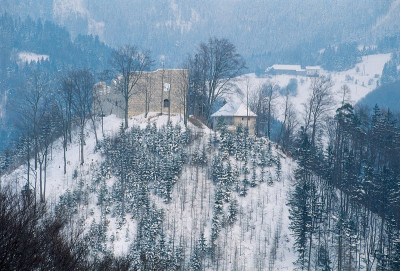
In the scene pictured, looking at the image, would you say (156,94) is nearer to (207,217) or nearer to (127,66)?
(127,66)

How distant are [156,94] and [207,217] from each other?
2049cm

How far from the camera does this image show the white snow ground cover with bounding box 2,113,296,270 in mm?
30484

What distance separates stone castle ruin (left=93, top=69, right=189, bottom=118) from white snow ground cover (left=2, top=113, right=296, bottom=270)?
1097 cm

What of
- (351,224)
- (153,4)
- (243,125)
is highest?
(153,4)

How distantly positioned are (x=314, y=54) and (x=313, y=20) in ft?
65.3

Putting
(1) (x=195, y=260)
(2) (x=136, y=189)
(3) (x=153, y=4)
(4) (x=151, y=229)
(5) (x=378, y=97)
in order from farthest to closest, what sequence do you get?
(3) (x=153, y=4), (5) (x=378, y=97), (2) (x=136, y=189), (4) (x=151, y=229), (1) (x=195, y=260)

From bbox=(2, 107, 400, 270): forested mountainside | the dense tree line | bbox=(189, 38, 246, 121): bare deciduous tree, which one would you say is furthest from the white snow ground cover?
bbox=(189, 38, 246, 121): bare deciduous tree

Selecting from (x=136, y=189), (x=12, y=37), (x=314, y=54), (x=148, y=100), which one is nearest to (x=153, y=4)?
(x=12, y=37)

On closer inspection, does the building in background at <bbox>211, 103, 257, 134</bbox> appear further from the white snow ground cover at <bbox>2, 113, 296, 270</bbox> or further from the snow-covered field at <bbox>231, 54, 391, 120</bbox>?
the snow-covered field at <bbox>231, 54, 391, 120</bbox>

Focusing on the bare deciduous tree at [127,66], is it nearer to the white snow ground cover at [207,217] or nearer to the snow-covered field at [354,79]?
the white snow ground cover at [207,217]

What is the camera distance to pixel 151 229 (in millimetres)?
31375

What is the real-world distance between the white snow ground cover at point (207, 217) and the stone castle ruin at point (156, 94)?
36.0 feet

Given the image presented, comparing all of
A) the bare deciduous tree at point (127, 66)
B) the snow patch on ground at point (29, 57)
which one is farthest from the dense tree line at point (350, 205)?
the snow patch on ground at point (29, 57)

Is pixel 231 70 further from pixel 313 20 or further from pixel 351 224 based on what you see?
pixel 313 20
